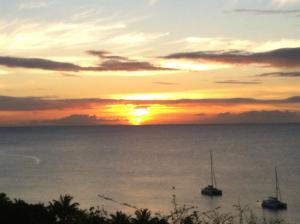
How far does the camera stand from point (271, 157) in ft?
639

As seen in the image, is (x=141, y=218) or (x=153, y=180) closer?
(x=141, y=218)

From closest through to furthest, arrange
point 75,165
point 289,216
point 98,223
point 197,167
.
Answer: point 98,223 → point 289,216 → point 197,167 → point 75,165

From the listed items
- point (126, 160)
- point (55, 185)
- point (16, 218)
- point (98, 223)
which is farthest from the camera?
point (126, 160)

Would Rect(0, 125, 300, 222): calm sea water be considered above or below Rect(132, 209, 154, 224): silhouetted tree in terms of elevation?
above

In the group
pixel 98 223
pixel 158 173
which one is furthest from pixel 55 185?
pixel 98 223

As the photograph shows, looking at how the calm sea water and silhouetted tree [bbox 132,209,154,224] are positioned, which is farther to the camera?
the calm sea water

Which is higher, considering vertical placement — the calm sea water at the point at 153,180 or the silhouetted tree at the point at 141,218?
the calm sea water at the point at 153,180

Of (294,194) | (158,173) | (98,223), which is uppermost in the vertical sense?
(158,173)

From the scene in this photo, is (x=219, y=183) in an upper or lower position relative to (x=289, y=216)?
upper

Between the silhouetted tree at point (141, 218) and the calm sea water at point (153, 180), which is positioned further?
the calm sea water at point (153, 180)

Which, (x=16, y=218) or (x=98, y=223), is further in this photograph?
(x=16, y=218)

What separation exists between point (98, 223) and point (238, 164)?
143947 mm

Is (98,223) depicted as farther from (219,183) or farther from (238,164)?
(238,164)

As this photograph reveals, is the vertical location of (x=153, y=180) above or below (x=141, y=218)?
above
